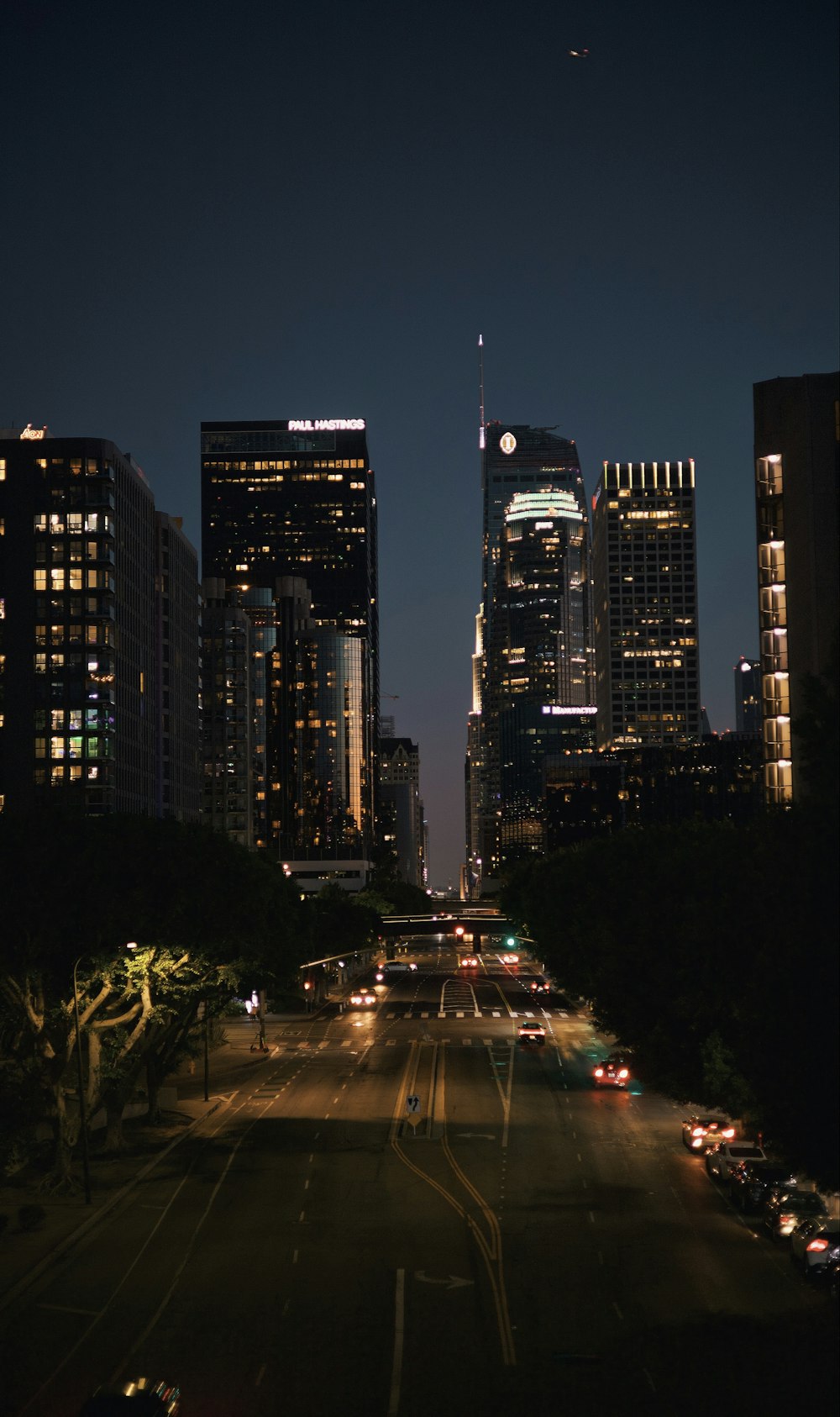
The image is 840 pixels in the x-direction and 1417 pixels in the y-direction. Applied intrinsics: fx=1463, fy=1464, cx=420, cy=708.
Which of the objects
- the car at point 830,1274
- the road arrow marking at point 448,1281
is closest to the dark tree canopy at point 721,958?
the car at point 830,1274

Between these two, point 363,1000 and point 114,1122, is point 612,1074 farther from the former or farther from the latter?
point 363,1000

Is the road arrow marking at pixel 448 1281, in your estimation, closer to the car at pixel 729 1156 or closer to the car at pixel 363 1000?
the car at pixel 729 1156

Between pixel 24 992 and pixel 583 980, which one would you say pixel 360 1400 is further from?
pixel 583 980

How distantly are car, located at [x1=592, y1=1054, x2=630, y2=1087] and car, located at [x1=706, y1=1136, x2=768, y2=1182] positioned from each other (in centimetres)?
2790

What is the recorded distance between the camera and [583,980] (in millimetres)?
79875

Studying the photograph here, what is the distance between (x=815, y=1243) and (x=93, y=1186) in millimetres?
28650

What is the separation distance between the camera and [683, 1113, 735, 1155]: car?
58.5 meters

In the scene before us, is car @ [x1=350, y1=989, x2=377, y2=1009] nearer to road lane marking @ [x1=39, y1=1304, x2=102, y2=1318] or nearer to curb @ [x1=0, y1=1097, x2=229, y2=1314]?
curb @ [x1=0, y1=1097, x2=229, y2=1314]

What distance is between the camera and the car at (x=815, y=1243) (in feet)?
122

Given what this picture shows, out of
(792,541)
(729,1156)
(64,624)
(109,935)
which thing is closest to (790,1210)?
(729,1156)

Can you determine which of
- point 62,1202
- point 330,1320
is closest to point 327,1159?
point 62,1202

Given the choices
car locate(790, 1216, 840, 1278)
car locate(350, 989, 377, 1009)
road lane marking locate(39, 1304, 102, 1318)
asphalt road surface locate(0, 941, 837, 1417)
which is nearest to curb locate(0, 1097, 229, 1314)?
asphalt road surface locate(0, 941, 837, 1417)

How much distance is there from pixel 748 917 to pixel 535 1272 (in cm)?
1121

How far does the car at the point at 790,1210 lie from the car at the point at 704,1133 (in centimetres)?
1389
